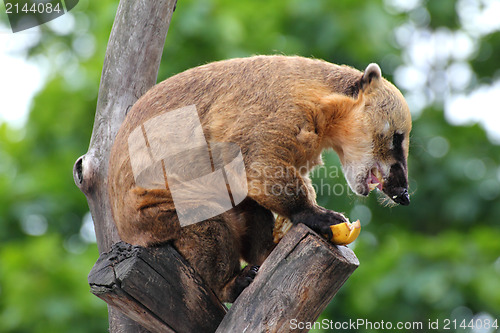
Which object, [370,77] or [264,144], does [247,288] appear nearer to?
[264,144]

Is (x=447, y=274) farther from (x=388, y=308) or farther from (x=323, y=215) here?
(x=323, y=215)

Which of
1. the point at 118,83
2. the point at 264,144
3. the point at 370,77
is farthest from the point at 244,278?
the point at 118,83

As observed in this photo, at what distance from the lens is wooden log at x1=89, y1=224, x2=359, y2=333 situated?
4566mm

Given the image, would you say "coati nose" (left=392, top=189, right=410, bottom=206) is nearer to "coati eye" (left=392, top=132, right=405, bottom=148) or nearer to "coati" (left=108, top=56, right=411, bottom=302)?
"coati" (left=108, top=56, right=411, bottom=302)

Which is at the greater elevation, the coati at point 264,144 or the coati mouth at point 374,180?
the coati at point 264,144

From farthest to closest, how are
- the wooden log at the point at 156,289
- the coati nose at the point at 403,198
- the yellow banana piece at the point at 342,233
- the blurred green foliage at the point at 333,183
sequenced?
the blurred green foliage at the point at 333,183
the coati nose at the point at 403,198
the yellow banana piece at the point at 342,233
the wooden log at the point at 156,289

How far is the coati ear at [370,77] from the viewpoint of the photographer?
5.77 m

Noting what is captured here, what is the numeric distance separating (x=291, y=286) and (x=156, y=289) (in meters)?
1.14

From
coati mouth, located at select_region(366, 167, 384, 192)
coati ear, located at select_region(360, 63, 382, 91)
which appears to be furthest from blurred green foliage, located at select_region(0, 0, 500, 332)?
coati ear, located at select_region(360, 63, 382, 91)

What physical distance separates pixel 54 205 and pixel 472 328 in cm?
863

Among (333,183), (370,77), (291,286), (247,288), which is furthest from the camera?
(333,183)

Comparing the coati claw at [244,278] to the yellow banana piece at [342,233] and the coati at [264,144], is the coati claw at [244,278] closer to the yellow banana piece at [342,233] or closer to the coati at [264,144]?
the coati at [264,144]

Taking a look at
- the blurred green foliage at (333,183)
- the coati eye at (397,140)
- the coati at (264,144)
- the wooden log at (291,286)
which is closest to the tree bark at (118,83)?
the coati at (264,144)

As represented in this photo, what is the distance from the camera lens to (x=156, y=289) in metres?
4.79
